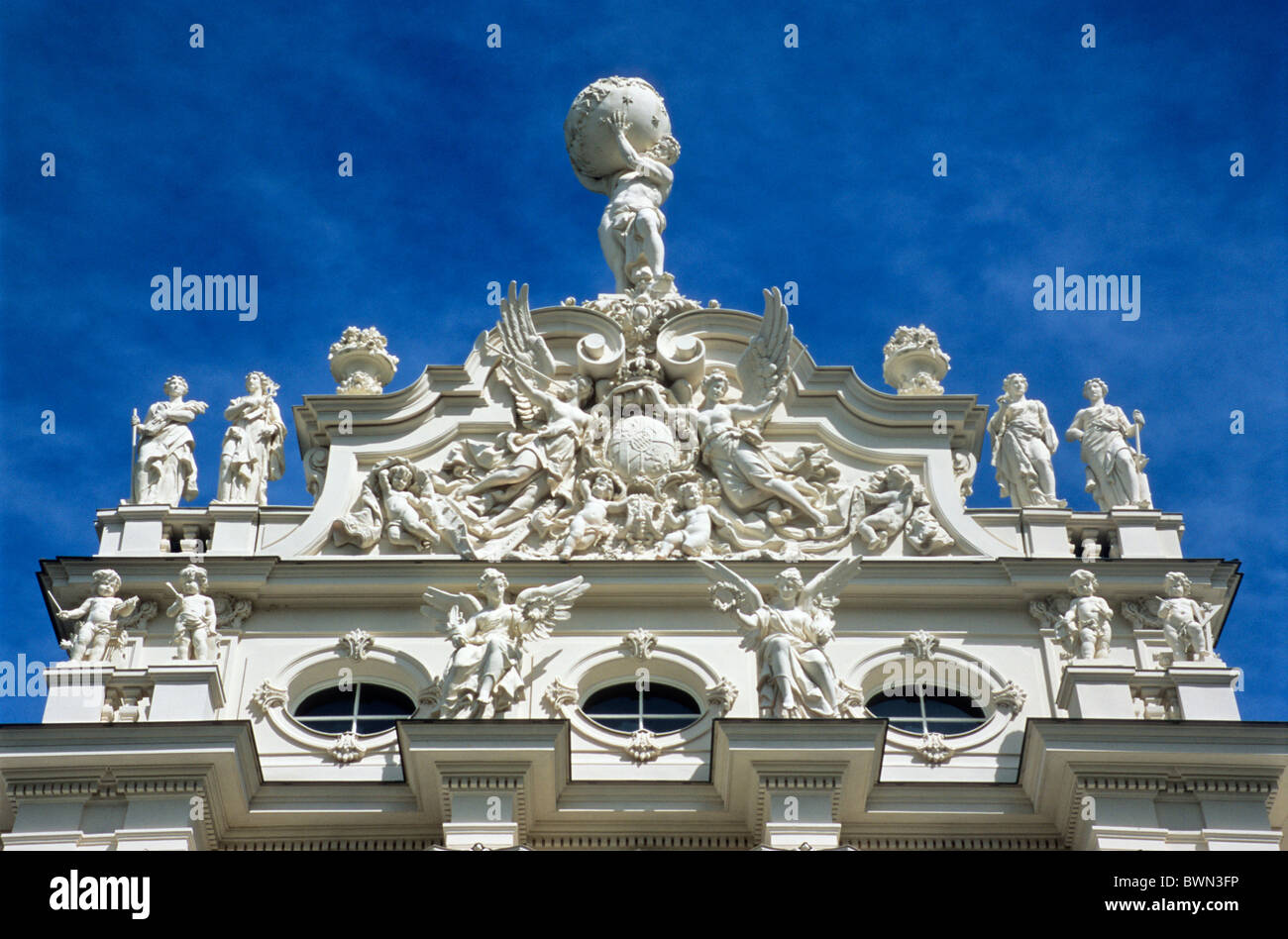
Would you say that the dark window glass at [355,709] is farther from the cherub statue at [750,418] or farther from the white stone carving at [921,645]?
the white stone carving at [921,645]

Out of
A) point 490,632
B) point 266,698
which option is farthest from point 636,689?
point 266,698

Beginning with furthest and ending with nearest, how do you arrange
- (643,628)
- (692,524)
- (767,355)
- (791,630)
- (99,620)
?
1. (767,355)
2. (692,524)
3. (643,628)
4. (99,620)
5. (791,630)

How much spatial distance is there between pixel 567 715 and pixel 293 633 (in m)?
2.77

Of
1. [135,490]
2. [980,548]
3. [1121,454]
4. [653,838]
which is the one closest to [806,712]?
[653,838]

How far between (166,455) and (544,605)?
14.4 ft

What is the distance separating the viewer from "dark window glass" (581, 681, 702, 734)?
21.2 meters

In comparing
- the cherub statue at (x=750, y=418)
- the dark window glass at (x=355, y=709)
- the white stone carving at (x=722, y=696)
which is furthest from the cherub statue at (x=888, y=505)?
the dark window glass at (x=355, y=709)

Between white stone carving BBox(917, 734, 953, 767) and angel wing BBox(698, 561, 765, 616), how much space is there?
1.92m

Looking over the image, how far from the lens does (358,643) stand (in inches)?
846

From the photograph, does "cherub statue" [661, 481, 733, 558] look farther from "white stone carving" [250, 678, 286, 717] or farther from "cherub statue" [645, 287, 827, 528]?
"white stone carving" [250, 678, 286, 717]

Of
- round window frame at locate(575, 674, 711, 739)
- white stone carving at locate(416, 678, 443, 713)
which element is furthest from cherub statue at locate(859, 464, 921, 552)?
white stone carving at locate(416, 678, 443, 713)

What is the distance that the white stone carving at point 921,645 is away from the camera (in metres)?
21.5

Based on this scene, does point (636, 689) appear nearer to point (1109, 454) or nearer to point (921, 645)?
point (921, 645)

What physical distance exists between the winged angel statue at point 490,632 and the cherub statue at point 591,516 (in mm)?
640
